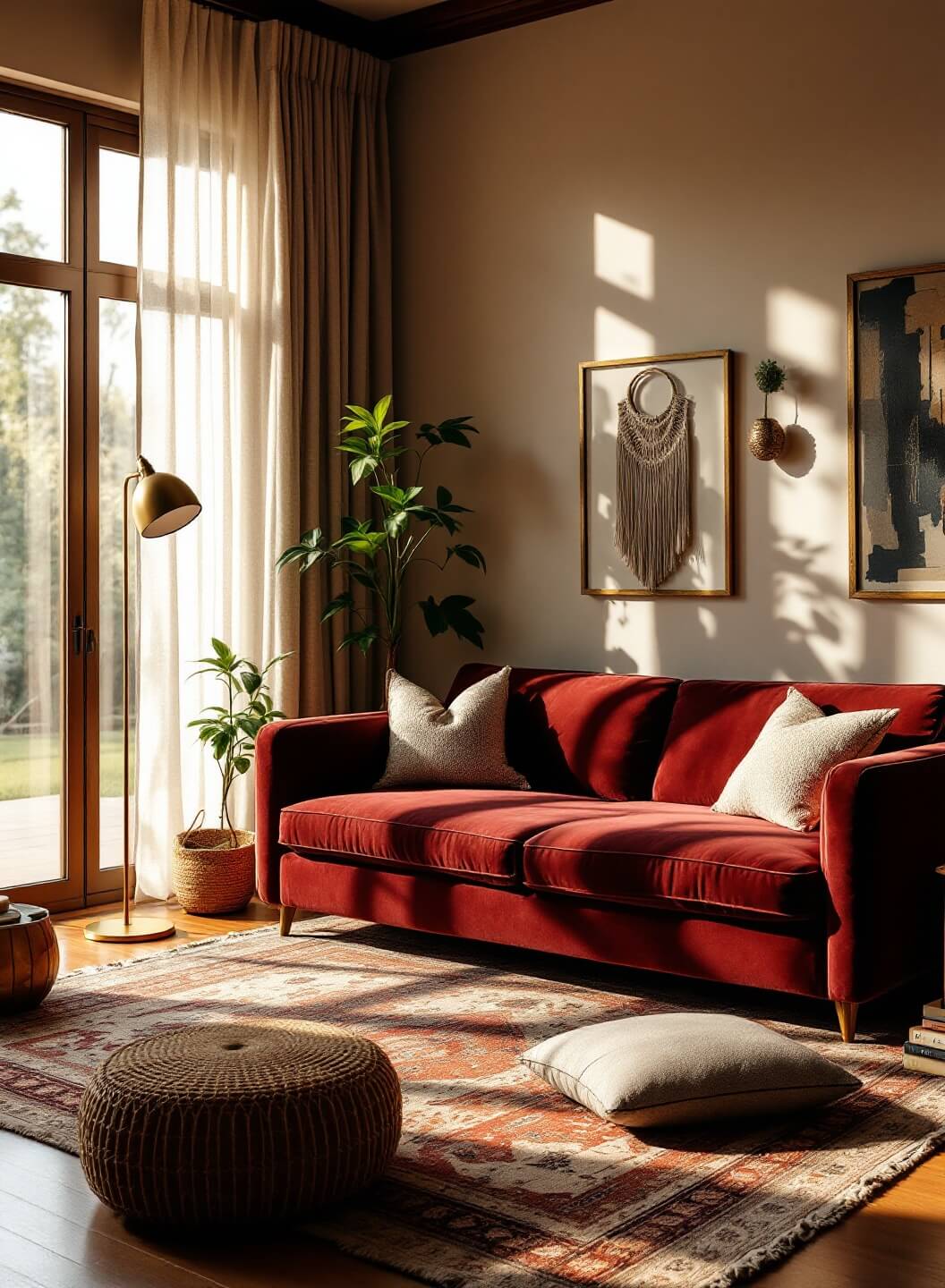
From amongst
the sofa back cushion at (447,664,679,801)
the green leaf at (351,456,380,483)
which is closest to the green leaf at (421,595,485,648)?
the sofa back cushion at (447,664,679,801)

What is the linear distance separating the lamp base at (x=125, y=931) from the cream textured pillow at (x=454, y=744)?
2.68 ft

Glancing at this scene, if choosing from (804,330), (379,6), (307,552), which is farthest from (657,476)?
(379,6)

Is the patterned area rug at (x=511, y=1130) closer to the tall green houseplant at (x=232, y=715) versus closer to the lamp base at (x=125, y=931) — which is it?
the lamp base at (x=125, y=931)

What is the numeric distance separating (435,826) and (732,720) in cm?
94

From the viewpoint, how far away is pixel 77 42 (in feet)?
15.4

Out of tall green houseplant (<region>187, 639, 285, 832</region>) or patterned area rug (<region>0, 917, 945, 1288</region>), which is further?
tall green houseplant (<region>187, 639, 285, 832</region>)

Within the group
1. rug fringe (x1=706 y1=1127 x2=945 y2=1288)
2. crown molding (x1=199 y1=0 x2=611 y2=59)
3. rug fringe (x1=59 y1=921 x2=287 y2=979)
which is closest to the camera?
rug fringe (x1=706 y1=1127 x2=945 y2=1288)

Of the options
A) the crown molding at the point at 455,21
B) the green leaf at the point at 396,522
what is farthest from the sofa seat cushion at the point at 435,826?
the crown molding at the point at 455,21

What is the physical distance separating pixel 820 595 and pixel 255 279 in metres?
2.27

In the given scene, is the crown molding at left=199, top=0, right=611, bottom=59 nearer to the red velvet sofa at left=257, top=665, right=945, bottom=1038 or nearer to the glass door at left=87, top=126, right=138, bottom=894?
the glass door at left=87, top=126, right=138, bottom=894

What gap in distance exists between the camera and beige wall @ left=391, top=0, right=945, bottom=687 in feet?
14.4

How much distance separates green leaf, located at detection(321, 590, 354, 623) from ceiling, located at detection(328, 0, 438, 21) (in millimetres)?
2172

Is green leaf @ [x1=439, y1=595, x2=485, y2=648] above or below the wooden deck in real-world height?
above

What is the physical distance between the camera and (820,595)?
4516 millimetres
